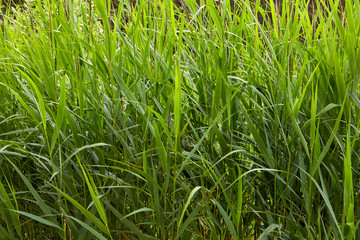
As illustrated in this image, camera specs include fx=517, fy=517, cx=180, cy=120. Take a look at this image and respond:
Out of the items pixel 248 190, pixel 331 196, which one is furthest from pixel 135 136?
pixel 331 196

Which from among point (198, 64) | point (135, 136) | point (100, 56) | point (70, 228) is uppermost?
point (100, 56)

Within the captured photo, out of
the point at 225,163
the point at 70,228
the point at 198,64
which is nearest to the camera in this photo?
the point at 70,228

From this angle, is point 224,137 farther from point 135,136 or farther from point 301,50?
point 301,50

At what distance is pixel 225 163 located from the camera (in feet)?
4.84

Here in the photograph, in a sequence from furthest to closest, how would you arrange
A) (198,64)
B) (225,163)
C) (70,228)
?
(198,64) → (225,163) → (70,228)

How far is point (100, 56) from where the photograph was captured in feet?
4.79

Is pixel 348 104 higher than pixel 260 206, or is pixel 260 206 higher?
pixel 348 104

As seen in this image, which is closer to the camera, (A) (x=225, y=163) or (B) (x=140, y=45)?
(A) (x=225, y=163)

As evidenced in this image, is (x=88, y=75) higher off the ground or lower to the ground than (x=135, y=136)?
higher

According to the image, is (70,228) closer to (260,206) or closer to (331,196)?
(260,206)

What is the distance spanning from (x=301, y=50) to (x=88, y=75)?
2.26 feet

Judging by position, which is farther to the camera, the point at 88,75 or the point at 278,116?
the point at 88,75

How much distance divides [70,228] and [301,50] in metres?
0.91

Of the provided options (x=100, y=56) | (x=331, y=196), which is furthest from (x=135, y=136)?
(x=331, y=196)
